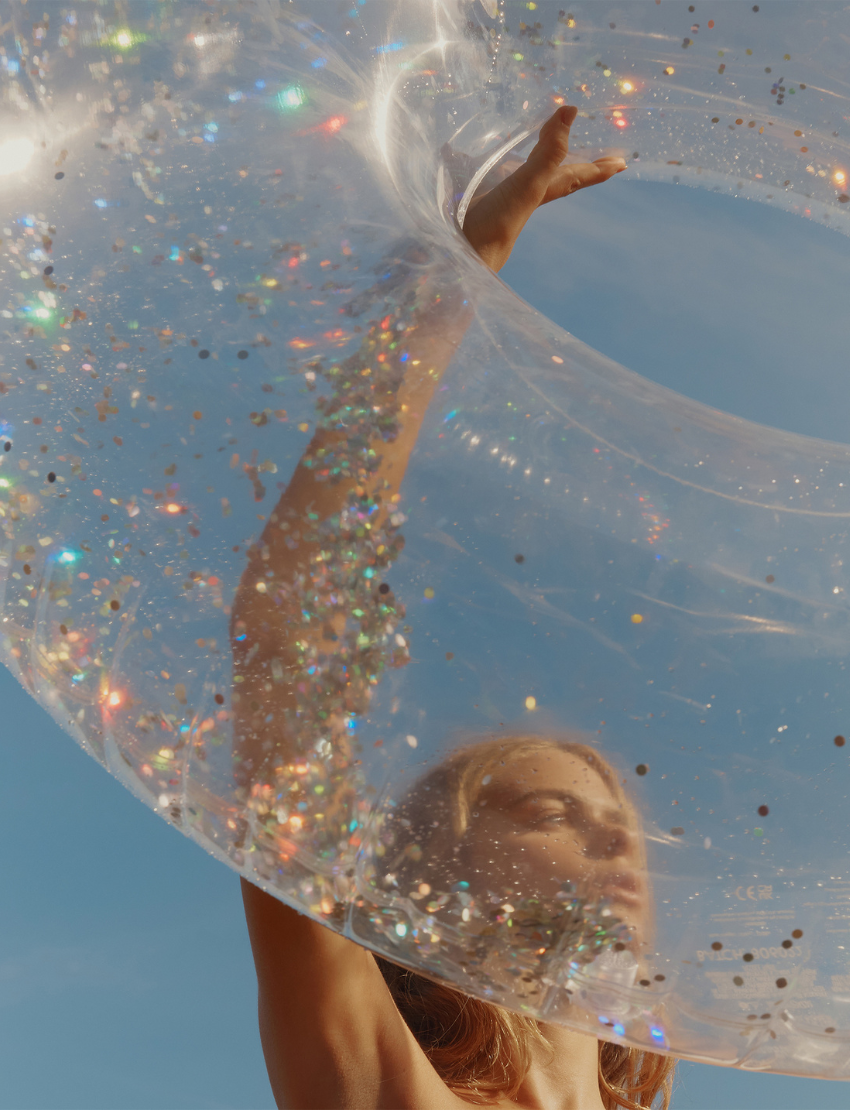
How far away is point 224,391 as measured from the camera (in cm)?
56

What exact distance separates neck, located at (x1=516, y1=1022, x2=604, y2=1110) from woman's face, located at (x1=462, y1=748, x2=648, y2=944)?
1.77 feet

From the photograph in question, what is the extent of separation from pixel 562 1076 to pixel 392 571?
766 millimetres

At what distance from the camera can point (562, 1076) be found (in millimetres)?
1021

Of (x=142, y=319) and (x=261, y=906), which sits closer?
(x=142, y=319)

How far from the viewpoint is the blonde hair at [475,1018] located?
1.75 ft

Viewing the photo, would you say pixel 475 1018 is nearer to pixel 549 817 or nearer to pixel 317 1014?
pixel 317 1014

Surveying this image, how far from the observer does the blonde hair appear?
53 cm

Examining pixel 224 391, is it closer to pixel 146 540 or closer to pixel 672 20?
pixel 146 540

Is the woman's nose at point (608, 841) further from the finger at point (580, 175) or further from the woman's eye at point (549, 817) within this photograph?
the finger at point (580, 175)

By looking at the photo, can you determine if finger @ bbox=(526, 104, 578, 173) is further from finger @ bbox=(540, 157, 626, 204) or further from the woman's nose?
the woman's nose

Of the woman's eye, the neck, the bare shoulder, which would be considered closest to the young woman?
the woman's eye

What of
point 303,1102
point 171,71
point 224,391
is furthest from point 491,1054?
point 171,71

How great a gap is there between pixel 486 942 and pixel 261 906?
23 cm

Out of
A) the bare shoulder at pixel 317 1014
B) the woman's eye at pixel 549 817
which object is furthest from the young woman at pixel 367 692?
the bare shoulder at pixel 317 1014
